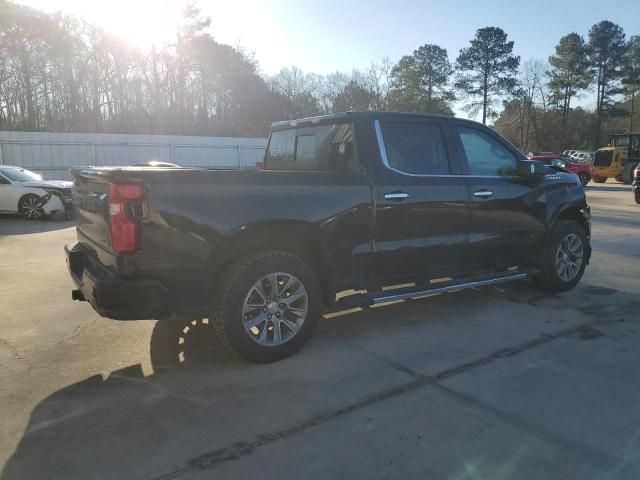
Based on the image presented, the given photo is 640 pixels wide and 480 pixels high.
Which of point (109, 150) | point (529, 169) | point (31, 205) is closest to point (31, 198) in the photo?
point (31, 205)

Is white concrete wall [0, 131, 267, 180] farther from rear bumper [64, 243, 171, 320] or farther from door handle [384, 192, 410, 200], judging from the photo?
door handle [384, 192, 410, 200]

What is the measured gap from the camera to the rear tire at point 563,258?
5.88 meters

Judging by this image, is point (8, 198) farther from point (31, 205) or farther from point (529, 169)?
point (529, 169)

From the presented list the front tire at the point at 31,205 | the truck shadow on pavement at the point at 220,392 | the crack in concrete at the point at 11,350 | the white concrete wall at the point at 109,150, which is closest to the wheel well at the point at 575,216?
the truck shadow on pavement at the point at 220,392

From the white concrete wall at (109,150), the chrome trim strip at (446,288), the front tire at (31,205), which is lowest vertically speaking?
the chrome trim strip at (446,288)

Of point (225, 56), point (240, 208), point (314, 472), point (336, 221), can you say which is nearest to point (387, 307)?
point (336, 221)

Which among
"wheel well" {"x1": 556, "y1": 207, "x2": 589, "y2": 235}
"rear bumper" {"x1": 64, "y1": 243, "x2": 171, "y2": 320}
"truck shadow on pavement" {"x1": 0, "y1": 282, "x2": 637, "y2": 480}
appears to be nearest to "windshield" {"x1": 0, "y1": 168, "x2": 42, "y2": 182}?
"truck shadow on pavement" {"x1": 0, "y1": 282, "x2": 637, "y2": 480}

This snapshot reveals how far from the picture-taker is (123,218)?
338 cm

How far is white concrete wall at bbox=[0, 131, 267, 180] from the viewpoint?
2123 centimetres

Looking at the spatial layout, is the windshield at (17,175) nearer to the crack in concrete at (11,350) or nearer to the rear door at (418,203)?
the crack in concrete at (11,350)

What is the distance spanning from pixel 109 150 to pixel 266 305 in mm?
21892

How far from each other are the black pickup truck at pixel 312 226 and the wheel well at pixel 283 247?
0.01 m

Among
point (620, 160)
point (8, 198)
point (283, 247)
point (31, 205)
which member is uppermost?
point (620, 160)

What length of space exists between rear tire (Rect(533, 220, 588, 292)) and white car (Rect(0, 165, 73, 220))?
1157 cm
